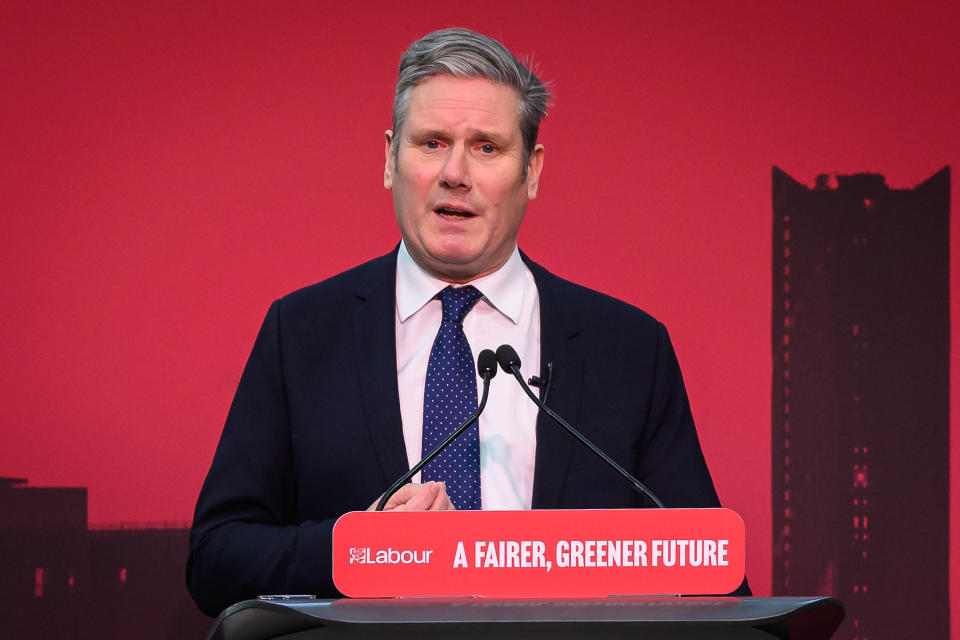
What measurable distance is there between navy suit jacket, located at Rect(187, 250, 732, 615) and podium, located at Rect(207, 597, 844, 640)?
2.17 feet

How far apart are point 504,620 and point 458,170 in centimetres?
102

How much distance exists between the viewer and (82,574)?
266 cm

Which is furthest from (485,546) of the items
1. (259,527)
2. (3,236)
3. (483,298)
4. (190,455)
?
(3,236)

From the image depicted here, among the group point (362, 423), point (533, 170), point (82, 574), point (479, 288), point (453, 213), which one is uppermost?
point (533, 170)

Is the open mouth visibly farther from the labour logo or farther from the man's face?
the labour logo

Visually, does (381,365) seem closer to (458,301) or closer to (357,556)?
(458,301)

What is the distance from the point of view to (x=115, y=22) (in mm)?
2777

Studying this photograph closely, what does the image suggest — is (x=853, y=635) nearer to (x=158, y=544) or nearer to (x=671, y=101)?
(x=671, y=101)

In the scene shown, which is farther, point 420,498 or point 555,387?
point 555,387

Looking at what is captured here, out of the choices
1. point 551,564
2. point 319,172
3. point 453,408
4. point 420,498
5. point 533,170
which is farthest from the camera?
point 319,172

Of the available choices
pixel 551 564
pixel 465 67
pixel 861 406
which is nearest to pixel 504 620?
pixel 551 564

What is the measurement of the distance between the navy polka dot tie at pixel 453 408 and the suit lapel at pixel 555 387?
108mm

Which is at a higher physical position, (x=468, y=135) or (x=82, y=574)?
(x=468, y=135)

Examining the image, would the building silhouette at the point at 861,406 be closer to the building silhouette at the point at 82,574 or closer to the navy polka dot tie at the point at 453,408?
the navy polka dot tie at the point at 453,408
